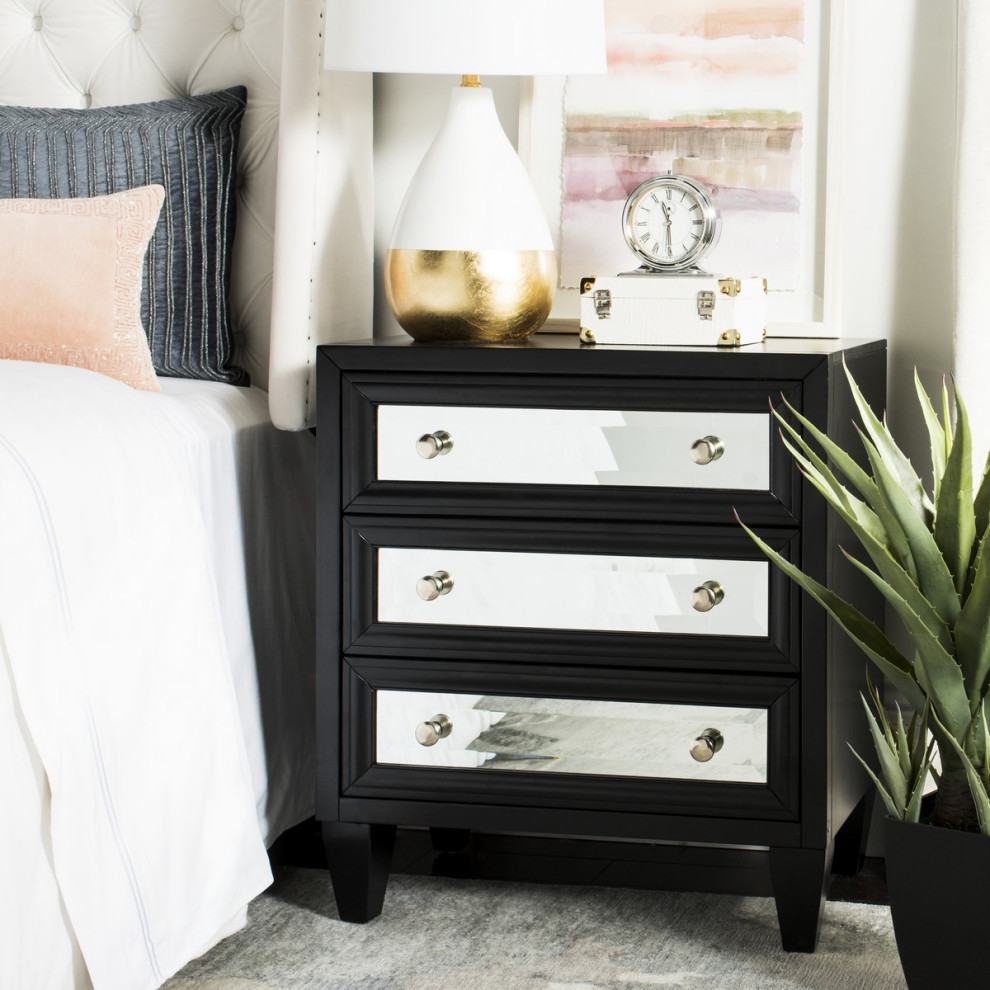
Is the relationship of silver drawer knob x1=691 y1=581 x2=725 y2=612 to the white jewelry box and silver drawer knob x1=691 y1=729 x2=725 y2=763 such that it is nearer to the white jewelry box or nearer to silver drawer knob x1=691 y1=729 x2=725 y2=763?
silver drawer knob x1=691 y1=729 x2=725 y2=763

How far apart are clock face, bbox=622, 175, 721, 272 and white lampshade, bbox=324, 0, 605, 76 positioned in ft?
0.60

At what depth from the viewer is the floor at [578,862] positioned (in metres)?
1.82

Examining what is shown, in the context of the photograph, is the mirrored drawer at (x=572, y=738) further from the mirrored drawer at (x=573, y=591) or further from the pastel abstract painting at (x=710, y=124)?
the pastel abstract painting at (x=710, y=124)

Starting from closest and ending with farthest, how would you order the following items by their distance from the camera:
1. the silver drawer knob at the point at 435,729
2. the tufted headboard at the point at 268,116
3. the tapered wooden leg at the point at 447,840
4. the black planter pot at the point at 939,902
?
the black planter pot at the point at 939,902
the silver drawer knob at the point at 435,729
the tufted headboard at the point at 268,116
the tapered wooden leg at the point at 447,840

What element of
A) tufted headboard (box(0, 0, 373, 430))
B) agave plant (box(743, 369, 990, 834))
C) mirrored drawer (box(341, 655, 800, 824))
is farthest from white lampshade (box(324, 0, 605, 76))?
mirrored drawer (box(341, 655, 800, 824))

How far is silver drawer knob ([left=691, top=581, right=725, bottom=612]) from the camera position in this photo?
4.98 ft

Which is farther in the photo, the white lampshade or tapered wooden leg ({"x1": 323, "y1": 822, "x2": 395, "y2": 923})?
tapered wooden leg ({"x1": 323, "y1": 822, "x2": 395, "y2": 923})

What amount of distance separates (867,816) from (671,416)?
2.35 ft

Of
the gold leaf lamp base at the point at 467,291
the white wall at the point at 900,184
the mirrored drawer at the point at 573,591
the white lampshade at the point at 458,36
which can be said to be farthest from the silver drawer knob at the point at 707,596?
the white lampshade at the point at 458,36

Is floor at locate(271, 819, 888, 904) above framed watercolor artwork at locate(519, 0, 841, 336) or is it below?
below

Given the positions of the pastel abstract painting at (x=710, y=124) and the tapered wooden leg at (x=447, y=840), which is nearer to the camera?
the pastel abstract painting at (x=710, y=124)

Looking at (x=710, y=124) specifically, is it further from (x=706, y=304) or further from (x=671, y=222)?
(x=706, y=304)

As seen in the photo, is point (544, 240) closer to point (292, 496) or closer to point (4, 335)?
point (292, 496)

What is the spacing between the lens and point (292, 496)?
6.25 ft
